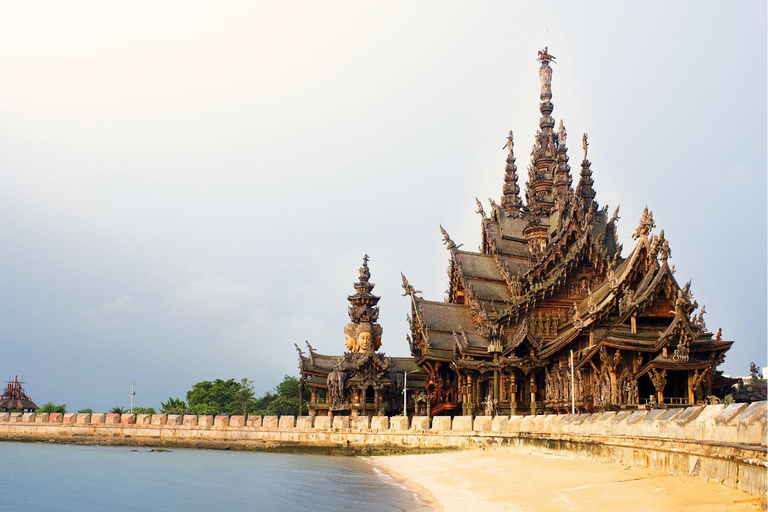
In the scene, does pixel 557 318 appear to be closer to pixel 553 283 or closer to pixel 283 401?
pixel 553 283

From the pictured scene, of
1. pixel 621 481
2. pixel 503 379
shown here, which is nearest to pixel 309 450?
pixel 503 379

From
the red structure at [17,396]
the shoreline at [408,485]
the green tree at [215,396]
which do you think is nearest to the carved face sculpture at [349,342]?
the shoreline at [408,485]

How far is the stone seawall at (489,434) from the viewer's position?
36.5ft

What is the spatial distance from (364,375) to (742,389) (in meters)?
18.8

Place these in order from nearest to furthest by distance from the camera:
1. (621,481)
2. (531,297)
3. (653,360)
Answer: (621,481), (653,360), (531,297)

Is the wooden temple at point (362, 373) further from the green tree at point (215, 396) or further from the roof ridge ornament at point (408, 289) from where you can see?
the green tree at point (215, 396)

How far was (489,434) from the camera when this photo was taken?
28.7 m

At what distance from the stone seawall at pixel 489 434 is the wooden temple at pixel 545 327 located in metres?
4.78

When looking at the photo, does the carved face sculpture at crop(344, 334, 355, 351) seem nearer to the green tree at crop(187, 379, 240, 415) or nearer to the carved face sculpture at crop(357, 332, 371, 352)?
the carved face sculpture at crop(357, 332, 371, 352)

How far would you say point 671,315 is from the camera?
32469 millimetres

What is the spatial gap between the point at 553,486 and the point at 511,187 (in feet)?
135

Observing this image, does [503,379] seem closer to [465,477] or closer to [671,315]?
[671,315]

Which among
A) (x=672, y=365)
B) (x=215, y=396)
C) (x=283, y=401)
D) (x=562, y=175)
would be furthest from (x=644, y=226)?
(x=215, y=396)

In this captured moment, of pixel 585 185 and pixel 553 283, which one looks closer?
pixel 553 283
